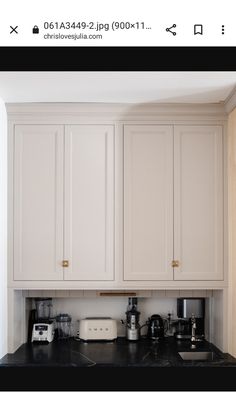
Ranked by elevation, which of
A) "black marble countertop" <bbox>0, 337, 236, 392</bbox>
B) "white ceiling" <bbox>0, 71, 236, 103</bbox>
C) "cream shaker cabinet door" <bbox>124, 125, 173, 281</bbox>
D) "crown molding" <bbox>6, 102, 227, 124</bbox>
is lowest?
"black marble countertop" <bbox>0, 337, 236, 392</bbox>

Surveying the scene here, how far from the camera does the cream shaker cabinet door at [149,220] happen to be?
11.4 feet

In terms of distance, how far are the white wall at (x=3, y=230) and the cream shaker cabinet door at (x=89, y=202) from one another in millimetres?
384

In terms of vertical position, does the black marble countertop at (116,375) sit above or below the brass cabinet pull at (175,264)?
below

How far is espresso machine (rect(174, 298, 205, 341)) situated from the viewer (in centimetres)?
374

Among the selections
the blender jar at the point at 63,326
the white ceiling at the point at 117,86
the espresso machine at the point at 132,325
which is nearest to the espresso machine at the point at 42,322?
the blender jar at the point at 63,326

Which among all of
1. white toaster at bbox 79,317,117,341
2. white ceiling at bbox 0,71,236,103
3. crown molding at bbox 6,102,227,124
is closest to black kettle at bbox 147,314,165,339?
white toaster at bbox 79,317,117,341

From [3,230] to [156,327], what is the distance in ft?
4.06

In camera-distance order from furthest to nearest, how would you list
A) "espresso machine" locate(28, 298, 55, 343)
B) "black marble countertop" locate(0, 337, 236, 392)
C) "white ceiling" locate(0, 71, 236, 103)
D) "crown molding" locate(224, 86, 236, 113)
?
"espresso machine" locate(28, 298, 55, 343) < "crown molding" locate(224, 86, 236, 113) < "black marble countertop" locate(0, 337, 236, 392) < "white ceiling" locate(0, 71, 236, 103)

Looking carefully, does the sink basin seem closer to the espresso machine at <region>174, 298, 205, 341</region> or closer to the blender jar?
the espresso machine at <region>174, 298, 205, 341</region>

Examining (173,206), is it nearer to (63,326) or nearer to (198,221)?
(198,221)

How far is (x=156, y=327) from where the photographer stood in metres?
3.73

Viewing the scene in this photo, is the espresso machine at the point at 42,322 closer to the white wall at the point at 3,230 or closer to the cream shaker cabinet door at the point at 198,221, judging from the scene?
the white wall at the point at 3,230

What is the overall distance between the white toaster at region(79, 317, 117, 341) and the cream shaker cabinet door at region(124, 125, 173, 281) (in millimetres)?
431

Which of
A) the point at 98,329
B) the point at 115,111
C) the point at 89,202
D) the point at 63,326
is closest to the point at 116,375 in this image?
the point at 98,329
